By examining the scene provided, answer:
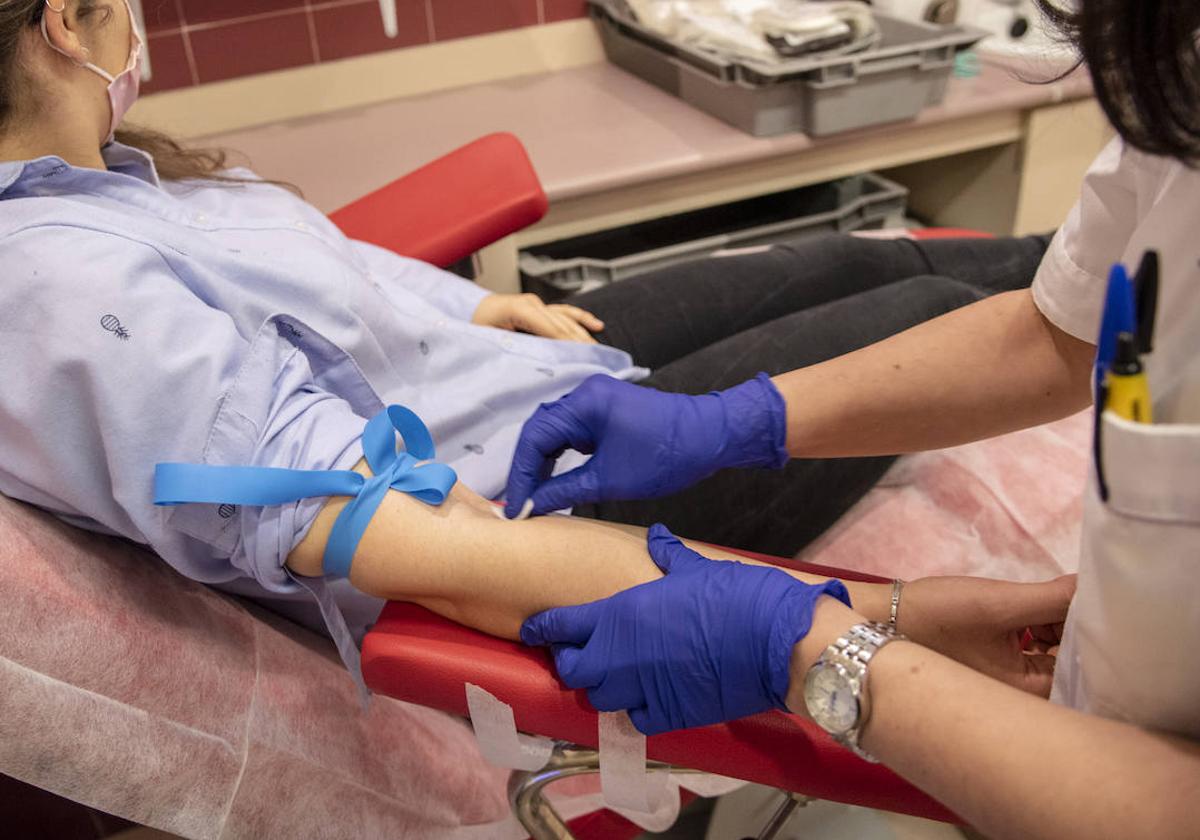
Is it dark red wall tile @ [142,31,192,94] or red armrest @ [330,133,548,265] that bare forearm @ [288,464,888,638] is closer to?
red armrest @ [330,133,548,265]

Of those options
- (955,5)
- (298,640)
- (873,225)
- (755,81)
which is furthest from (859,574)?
(955,5)

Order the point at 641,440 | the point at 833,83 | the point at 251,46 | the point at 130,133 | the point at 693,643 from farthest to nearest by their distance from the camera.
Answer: the point at 251,46, the point at 833,83, the point at 130,133, the point at 641,440, the point at 693,643

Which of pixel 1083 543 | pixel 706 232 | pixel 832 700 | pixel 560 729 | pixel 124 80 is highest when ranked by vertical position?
pixel 124 80

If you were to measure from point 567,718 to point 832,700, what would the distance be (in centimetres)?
23

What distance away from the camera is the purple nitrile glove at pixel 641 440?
1.00m

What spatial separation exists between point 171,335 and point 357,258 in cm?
46

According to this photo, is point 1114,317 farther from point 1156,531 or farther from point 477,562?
point 477,562

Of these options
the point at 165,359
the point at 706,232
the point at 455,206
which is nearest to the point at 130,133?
the point at 455,206

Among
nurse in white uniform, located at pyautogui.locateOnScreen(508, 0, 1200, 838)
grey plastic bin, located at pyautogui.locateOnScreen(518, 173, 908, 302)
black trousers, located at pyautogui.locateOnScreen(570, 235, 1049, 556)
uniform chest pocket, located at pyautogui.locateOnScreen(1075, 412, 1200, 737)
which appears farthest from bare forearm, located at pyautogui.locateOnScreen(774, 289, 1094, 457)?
grey plastic bin, located at pyautogui.locateOnScreen(518, 173, 908, 302)

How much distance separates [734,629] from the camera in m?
0.77

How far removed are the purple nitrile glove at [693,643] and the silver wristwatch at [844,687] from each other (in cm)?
3

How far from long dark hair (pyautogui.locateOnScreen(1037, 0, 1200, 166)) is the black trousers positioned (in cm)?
62

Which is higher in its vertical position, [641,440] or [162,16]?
[162,16]

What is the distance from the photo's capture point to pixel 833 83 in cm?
184
